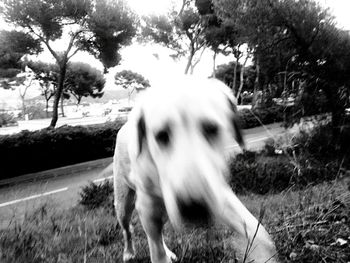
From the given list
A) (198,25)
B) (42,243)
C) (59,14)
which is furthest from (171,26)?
(42,243)

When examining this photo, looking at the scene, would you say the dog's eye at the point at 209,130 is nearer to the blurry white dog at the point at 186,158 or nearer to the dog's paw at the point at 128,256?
the blurry white dog at the point at 186,158

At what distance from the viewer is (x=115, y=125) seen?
12.7 meters

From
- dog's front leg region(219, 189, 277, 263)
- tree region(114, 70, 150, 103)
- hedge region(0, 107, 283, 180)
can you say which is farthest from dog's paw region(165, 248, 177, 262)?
tree region(114, 70, 150, 103)

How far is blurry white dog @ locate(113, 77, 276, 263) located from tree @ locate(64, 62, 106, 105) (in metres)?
44.7

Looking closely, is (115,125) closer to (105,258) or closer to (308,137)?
(308,137)

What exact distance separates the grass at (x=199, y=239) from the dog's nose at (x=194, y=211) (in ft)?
3.26

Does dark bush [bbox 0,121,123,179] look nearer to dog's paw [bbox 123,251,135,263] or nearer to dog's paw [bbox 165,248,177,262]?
dog's paw [bbox 123,251,135,263]

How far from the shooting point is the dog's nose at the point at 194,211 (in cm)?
132

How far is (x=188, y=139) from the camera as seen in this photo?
Result: 1.60 meters

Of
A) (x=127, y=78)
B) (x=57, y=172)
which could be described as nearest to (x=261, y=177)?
(x=57, y=172)

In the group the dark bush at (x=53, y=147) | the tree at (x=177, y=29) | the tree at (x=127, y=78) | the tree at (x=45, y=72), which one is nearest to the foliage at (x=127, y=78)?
the tree at (x=127, y=78)

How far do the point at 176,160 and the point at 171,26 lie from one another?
23243 mm

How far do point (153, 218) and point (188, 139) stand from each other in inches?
28.8

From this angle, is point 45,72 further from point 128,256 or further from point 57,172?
point 128,256
